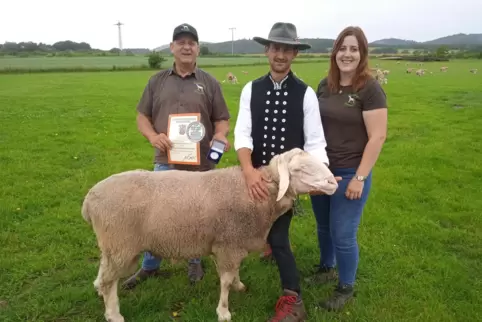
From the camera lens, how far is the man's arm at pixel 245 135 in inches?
142

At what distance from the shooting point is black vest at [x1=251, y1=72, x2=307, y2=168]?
3551 mm

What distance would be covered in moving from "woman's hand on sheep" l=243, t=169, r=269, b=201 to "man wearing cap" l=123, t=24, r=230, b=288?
1.91 feet

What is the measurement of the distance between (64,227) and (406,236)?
453 centimetres

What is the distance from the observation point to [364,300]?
160 inches

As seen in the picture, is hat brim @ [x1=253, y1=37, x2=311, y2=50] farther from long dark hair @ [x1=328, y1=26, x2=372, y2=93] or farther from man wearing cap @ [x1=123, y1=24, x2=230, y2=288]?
man wearing cap @ [x1=123, y1=24, x2=230, y2=288]

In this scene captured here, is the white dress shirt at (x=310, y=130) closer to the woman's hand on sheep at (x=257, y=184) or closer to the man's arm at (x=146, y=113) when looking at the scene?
the woman's hand on sheep at (x=257, y=184)

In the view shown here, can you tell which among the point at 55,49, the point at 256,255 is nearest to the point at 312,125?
the point at 256,255

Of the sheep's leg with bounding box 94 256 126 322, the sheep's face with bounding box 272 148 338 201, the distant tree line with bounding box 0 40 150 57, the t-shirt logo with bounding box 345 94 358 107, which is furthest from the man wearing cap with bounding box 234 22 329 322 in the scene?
the distant tree line with bounding box 0 40 150 57

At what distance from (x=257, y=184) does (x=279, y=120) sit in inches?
22.9

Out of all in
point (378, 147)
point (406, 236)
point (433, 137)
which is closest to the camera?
point (378, 147)

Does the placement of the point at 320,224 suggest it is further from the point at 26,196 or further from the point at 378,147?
the point at 26,196

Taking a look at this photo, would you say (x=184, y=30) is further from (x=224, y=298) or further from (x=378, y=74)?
(x=378, y=74)

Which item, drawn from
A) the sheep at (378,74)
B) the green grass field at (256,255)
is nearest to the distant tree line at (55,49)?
the sheep at (378,74)

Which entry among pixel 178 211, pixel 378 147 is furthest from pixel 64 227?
pixel 378 147
